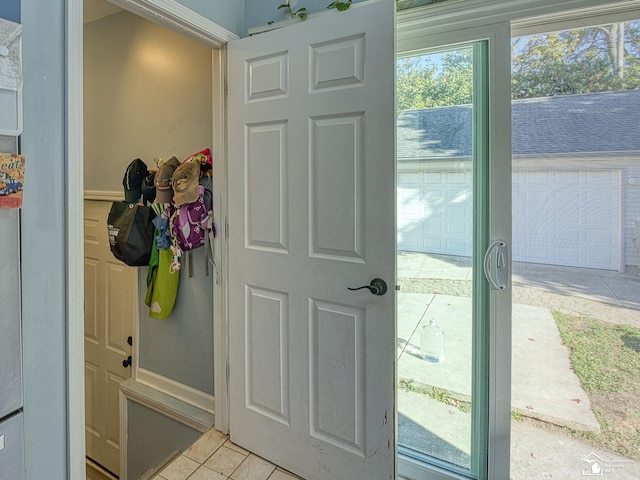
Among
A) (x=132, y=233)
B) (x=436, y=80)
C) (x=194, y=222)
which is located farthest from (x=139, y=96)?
(x=436, y=80)

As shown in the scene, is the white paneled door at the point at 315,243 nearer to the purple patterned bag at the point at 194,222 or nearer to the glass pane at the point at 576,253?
the purple patterned bag at the point at 194,222

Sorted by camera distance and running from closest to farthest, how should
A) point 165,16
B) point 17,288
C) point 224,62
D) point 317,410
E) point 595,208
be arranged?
point 17,288 < point 595,208 < point 165,16 < point 317,410 < point 224,62

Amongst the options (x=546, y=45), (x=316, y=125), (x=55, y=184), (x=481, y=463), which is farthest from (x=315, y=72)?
(x=481, y=463)

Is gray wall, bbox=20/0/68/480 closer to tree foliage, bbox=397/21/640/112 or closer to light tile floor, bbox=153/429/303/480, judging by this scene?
light tile floor, bbox=153/429/303/480

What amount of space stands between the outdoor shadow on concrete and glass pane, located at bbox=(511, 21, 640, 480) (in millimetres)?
217

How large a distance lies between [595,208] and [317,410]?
55.4 inches

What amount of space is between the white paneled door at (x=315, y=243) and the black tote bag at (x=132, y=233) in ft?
2.10

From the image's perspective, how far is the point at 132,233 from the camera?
6.79 feet

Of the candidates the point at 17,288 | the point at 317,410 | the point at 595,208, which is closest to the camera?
the point at 17,288

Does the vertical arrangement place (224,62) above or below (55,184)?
above

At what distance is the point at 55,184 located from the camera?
118cm

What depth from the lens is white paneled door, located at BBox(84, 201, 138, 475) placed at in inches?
98.4

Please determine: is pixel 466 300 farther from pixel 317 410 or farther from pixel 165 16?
pixel 165 16

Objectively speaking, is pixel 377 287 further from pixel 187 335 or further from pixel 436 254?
pixel 187 335
